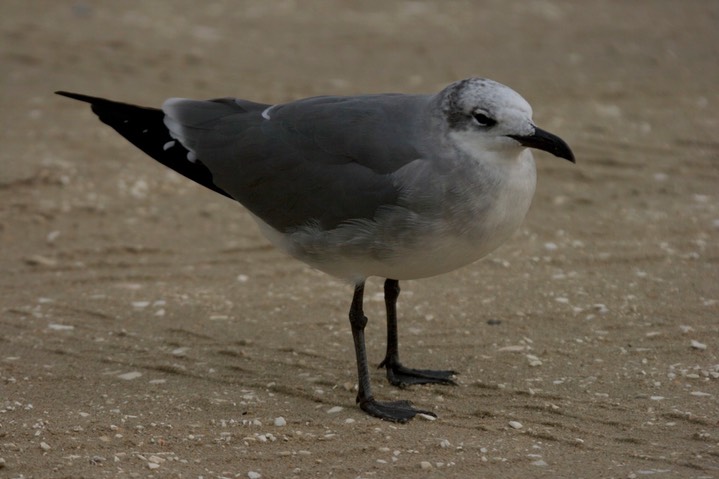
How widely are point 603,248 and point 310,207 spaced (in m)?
2.76

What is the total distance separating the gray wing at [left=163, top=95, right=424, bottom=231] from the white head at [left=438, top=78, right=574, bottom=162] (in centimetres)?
23

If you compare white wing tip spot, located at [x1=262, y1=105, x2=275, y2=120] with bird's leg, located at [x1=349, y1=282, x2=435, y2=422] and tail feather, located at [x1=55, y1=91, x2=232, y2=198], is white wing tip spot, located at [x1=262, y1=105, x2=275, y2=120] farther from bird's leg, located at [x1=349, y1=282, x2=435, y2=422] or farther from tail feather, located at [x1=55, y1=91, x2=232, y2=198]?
→ bird's leg, located at [x1=349, y1=282, x2=435, y2=422]

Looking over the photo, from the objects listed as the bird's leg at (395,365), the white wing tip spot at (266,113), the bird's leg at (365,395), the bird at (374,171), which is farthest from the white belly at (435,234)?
the white wing tip spot at (266,113)

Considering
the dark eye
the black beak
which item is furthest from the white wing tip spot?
the black beak

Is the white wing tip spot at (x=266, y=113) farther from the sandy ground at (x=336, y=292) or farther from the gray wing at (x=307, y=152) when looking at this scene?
the sandy ground at (x=336, y=292)

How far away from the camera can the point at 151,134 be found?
5.89 m

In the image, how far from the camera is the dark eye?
4902mm

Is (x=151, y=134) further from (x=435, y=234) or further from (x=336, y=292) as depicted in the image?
(x=435, y=234)

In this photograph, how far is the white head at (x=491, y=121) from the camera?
15.9 feet

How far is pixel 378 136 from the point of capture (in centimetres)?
520

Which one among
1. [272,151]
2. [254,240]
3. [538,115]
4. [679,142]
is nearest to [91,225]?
[254,240]

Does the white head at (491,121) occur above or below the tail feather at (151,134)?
above

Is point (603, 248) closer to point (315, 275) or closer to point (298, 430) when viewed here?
point (315, 275)

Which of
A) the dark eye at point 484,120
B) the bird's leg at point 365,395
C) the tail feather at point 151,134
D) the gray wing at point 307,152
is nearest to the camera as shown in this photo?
the dark eye at point 484,120
